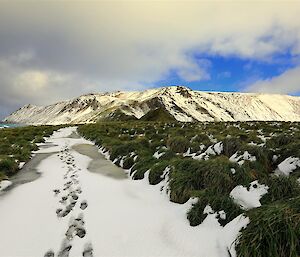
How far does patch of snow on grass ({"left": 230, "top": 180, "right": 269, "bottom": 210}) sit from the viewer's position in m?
6.48

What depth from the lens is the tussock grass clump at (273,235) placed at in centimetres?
431

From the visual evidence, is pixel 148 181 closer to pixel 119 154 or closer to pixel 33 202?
pixel 33 202

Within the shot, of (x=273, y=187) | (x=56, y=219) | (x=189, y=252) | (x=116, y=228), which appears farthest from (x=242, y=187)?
(x=56, y=219)

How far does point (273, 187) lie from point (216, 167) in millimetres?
1706

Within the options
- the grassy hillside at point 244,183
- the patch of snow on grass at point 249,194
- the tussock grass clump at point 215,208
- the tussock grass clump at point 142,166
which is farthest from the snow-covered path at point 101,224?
the patch of snow on grass at point 249,194

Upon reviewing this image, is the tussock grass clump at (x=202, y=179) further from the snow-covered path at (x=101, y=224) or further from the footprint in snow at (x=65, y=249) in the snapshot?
the footprint in snow at (x=65, y=249)

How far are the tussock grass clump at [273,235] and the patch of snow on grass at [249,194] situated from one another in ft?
5.23

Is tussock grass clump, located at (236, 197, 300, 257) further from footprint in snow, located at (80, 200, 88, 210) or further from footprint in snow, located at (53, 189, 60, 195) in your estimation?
footprint in snow, located at (53, 189, 60, 195)

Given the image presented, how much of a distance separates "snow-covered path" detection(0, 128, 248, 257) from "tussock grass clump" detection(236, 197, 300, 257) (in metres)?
0.44

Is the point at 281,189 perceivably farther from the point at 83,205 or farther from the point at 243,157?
the point at 83,205

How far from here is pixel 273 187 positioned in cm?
659

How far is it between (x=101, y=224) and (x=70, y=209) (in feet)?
4.39

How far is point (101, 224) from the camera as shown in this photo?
652 centimetres

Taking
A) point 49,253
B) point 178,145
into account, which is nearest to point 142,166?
point 178,145
